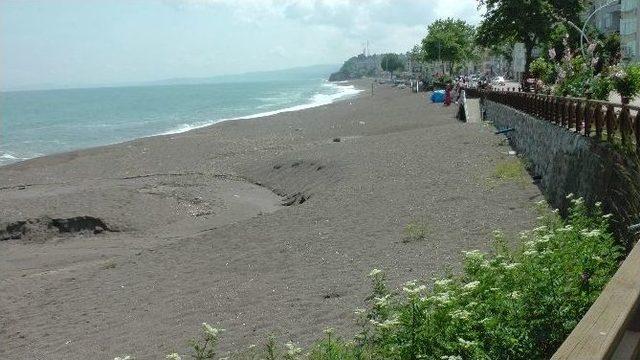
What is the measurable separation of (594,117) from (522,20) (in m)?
40.0

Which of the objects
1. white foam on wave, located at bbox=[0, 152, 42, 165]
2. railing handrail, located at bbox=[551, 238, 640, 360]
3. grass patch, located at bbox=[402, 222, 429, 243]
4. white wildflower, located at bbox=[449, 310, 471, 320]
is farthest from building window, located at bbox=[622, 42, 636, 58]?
railing handrail, located at bbox=[551, 238, 640, 360]

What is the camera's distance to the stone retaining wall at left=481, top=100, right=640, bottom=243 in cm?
830

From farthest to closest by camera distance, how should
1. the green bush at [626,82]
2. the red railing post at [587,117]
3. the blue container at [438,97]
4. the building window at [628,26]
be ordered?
the building window at [628,26]
the blue container at [438,97]
the green bush at [626,82]
the red railing post at [587,117]

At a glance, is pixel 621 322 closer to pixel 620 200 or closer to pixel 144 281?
pixel 620 200

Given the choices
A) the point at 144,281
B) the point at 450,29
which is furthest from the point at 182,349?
the point at 450,29

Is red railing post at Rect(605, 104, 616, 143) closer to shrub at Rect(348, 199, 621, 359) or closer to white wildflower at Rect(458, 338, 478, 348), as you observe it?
shrub at Rect(348, 199, 621, 359)

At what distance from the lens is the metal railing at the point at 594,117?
A: 8.67 metres

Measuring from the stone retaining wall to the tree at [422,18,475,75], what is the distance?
258ft

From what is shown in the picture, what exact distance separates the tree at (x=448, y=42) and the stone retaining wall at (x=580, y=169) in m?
78.7

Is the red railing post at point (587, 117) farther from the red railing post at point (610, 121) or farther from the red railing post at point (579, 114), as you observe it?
the red railing post at point (610, 121)

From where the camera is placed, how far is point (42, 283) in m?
14.6

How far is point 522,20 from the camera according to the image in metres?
48.2

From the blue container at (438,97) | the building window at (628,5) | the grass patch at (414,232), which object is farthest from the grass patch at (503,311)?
the building window at (628,5)

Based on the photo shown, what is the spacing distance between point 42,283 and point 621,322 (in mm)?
14254
